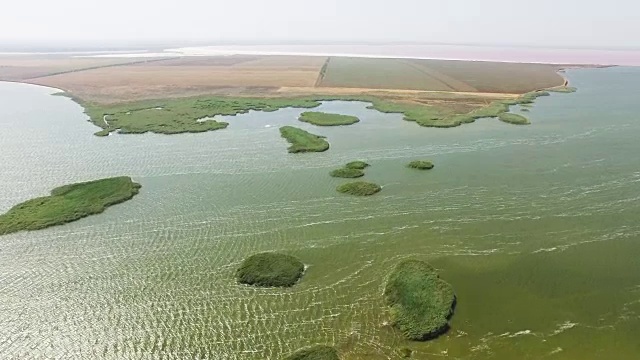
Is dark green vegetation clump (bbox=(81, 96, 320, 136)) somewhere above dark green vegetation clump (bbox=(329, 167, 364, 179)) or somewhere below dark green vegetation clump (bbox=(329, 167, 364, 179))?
above

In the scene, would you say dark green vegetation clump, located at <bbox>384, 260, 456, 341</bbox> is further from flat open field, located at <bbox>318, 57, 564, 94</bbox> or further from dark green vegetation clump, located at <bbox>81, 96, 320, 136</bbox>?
flat open field, located at <bbox>318, 57, 564, 94</bbox>

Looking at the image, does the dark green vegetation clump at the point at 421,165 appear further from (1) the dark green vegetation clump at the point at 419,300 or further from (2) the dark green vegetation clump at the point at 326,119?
(2) the dark green vegetation clump at the point at 326,119

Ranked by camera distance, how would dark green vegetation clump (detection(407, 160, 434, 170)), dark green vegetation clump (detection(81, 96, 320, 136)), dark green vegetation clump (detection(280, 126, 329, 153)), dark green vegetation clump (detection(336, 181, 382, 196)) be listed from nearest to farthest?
dark green vegetation clump (detection(336, 181, 382, 196)) < dark green vegetation clump (detection(407, 160, 434, 170)) < dark green vegetation clump (detection(280, 126, 329, 153)) < dark green vegetation clump (detection(81, 96, 320, 136))

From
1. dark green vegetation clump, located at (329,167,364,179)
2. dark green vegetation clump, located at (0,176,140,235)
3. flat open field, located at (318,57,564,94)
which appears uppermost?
flat open field, located at (318,57,564,94)

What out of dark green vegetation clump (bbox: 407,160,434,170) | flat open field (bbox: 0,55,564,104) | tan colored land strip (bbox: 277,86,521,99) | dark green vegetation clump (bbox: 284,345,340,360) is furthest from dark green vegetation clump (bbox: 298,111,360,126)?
dark green vegetation clump (bbox: 284,345,340,360)

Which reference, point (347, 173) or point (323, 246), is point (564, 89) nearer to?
point (347, 173)

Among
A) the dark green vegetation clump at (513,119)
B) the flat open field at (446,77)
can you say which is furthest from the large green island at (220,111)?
the flat open field at (446,77)

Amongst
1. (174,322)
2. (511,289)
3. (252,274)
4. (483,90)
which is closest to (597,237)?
(511,289)
